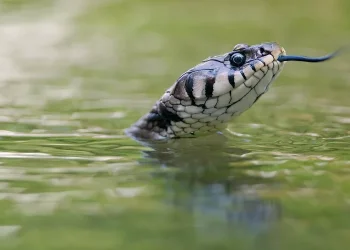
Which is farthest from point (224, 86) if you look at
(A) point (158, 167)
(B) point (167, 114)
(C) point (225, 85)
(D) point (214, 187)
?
(D) point (214, 187)

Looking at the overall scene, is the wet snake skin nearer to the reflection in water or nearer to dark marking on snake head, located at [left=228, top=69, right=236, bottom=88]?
dark marking on snake head, located at [left=228, top=69, right=236, bottom=88]

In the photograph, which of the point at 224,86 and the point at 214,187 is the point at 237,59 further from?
the point at 214,187

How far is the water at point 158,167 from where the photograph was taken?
2.18 metres

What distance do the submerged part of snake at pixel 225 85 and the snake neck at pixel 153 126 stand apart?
182 mm

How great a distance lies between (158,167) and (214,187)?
1.78 ft

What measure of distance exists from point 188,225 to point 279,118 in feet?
9.31

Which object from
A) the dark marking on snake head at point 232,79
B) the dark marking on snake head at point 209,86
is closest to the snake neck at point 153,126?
the dark marking on snake head at point 209,86

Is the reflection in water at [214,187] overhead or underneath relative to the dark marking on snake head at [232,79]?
underneath

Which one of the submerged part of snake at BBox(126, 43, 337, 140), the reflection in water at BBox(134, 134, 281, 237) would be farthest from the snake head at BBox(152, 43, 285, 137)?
the reflection in water at BBox(134, 134, 281, 237)

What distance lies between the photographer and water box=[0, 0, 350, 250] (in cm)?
218

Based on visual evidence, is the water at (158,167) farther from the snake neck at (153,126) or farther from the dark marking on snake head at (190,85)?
the dark marking on snake head at (190,85)

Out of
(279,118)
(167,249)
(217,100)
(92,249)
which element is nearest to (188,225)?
(167,249)

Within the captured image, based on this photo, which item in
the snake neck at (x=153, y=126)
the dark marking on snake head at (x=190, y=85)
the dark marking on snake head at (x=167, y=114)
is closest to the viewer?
the dark marking on snake head at (x=190, y=85)

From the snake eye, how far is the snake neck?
62 centimetres
